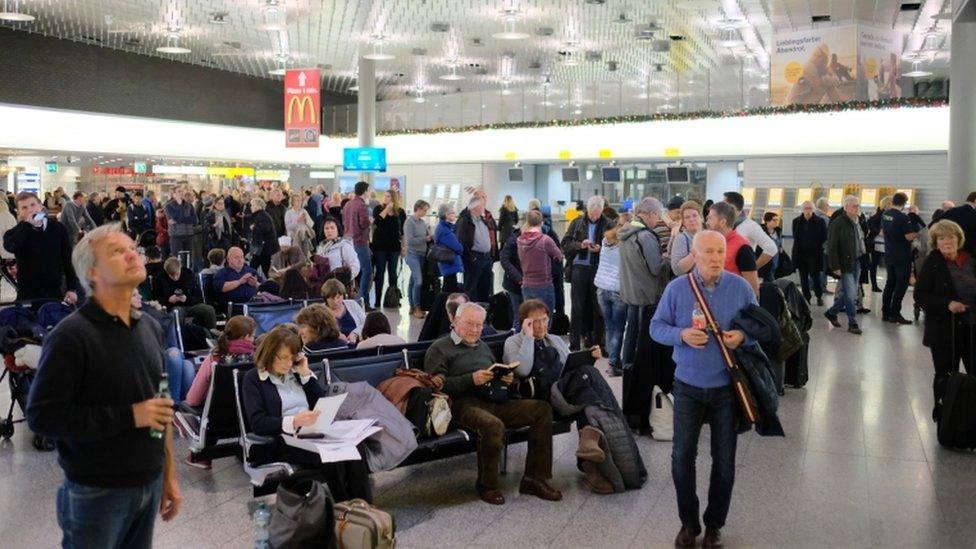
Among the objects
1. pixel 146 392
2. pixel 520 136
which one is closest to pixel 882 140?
pixel 520 136

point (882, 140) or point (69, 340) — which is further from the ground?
point (882, 140)

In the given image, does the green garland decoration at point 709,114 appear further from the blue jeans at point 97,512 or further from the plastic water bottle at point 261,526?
the blue jeans at point 97,512

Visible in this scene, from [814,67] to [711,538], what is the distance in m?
17.3

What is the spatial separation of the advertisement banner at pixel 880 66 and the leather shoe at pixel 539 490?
16.5 m

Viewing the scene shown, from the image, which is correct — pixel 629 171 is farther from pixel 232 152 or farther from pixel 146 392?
pixel 146 392

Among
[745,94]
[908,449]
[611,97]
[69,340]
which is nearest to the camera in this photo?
[69,340]

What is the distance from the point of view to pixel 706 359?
4777mm

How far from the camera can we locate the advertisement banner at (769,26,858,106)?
19.5 metres

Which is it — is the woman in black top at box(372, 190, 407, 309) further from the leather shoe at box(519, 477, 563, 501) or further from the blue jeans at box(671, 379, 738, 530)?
the blue jeans at box(671, 379, 738, 530)

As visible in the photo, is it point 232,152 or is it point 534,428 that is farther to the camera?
point 232,152

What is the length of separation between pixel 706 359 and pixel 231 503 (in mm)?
2876

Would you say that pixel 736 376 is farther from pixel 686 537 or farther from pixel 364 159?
pixel 364 159

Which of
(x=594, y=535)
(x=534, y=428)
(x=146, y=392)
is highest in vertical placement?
(x=146, y=392)

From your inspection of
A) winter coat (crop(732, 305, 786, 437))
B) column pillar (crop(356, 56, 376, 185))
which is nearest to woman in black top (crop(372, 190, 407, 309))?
winter coat (crop(732, 305, 786, 437))
